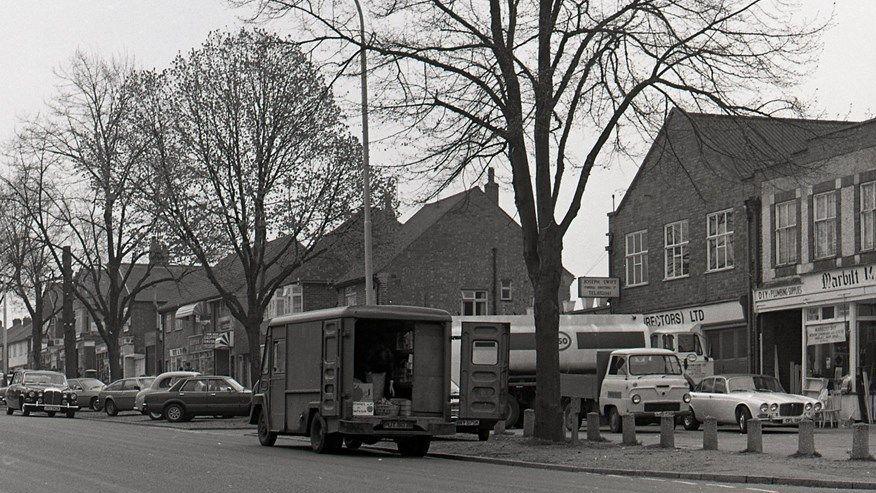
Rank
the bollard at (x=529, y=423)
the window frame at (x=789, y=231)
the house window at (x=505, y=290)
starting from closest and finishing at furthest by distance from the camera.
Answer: the bollard at (x=529, y=423), the window frame at (x=789, y=231), the house window at (x=505, y=290)

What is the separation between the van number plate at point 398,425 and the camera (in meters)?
23.3

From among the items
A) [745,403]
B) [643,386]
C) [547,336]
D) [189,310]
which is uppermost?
[189,310]

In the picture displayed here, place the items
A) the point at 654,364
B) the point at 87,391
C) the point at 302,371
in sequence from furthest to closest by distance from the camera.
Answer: the point at 87,391
the point at 654,364
the point at 302,371

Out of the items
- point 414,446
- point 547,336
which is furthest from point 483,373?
point 414,446

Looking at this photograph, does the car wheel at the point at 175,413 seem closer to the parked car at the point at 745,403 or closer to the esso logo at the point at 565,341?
the esso logo at the point at 565,341

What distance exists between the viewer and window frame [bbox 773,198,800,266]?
37.8 meters

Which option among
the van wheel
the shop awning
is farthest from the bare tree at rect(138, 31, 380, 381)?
the shop awning

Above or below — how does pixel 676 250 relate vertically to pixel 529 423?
above

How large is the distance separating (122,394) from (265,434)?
83.3ft

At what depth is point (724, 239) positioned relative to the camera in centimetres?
4200

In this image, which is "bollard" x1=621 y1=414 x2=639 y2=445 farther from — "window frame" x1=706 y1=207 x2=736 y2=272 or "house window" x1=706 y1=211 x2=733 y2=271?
"house window" x1=706 y1=211 x2=733 y2=271

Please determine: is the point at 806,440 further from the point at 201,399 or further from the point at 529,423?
the point at 201,399

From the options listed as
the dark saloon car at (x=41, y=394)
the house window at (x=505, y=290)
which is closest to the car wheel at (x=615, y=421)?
the dark saloon car at (x=41, y=394)

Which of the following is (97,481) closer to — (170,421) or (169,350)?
(170,421)
